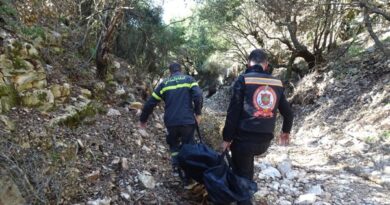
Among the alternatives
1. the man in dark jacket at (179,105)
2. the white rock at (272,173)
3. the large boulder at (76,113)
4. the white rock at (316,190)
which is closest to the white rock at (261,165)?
the white rock at (272,173)

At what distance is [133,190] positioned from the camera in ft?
13.4

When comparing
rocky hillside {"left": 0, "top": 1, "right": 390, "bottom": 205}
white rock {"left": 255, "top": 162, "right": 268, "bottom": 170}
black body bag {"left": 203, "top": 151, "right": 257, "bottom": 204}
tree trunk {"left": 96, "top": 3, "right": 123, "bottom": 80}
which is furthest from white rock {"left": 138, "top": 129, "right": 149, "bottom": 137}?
black body bag {"left": 203, "top": 151, "right": 257, "bottom": 204}

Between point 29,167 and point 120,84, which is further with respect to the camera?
point 120,84

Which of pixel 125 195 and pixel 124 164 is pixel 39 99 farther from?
pixel 125 195

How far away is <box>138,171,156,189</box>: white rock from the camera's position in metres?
4.23

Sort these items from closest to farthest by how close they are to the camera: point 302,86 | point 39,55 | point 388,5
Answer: point 39,55, point 388,5, point 302,86

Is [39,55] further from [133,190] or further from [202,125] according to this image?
[202,125]

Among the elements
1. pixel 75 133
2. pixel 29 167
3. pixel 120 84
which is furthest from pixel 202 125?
pixel 29 167

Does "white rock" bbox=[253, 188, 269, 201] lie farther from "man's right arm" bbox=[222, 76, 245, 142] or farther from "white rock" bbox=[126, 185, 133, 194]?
"white rock" bbox=[126, 185, 133, 194]

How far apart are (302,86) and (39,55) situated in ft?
28.5

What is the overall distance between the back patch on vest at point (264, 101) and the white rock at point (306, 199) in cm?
166

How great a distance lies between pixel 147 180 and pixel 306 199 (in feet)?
6.87

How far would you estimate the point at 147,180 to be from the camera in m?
4.28

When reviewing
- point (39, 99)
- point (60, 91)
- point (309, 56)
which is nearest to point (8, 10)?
point (60, 91)
